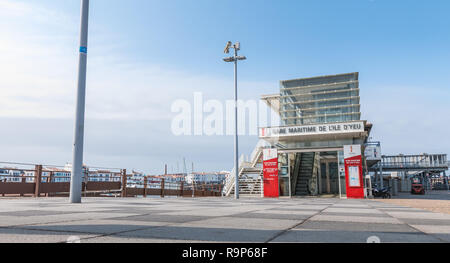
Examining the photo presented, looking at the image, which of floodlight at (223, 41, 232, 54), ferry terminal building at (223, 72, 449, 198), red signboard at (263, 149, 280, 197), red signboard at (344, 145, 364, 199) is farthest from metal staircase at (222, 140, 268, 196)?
floodlight at (223, 41, 232, 54)

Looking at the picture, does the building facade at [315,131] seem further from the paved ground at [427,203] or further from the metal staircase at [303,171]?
the paved ground at [427,203]

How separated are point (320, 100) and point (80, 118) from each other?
90.6 feet

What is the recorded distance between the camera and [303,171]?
1105 inches

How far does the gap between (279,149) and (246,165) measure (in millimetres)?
5142

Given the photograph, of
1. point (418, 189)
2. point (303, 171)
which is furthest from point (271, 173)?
point (418, 189)

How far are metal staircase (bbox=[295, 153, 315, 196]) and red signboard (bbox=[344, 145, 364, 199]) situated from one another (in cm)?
583

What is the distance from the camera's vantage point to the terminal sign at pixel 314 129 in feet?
74.8

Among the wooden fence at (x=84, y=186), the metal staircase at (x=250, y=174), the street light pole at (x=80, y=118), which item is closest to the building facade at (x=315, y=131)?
the metal staircase at (x=250, y=174)

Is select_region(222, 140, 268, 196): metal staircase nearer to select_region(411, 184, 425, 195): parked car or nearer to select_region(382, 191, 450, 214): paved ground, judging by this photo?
select_region(382, 191, 450, 214): paved ground

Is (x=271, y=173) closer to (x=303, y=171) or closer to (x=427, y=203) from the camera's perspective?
(x=303, y=171)

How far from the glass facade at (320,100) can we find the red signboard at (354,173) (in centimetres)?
1062

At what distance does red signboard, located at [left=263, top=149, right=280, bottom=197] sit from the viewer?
2317cm

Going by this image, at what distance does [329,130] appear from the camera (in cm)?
2348
